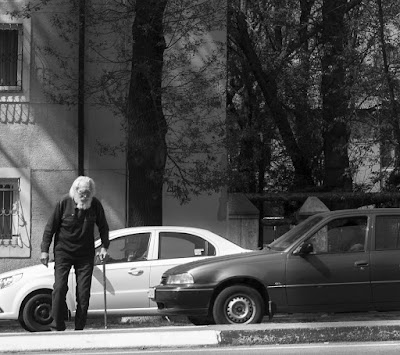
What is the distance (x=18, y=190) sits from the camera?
1709cm

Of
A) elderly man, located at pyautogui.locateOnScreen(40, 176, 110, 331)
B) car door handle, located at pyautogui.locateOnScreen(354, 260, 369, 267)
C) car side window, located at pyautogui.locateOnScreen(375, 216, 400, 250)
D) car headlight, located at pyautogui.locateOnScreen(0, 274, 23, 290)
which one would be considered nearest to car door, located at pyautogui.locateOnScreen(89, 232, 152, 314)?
car headlight, located at pyautogui.locateOnScreen(0, 274, 23, 290)

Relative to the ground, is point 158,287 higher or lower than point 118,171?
lower

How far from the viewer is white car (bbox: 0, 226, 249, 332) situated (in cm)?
1187

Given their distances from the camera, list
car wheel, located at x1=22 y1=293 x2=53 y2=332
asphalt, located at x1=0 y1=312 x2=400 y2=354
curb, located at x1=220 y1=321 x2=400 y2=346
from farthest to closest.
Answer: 1. car wheel, located at x1=22 y1=293 x2=53 y2=332
2. curb, located at x1=220 y1=321 x2=400 y2=346
3. asphalt, located at x1=0 y1=312 x2=400 y2=354

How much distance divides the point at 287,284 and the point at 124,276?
8.29 feet

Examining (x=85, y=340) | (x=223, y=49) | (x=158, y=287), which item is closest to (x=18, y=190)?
(x=223, y=49)

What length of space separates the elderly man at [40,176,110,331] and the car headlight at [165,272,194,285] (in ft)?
4.16

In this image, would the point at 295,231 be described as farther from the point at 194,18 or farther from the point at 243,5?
the point at 243,5

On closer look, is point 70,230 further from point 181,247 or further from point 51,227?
point 181,247

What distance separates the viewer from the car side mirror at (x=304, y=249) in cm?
1060

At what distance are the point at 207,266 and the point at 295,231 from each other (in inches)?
52.1

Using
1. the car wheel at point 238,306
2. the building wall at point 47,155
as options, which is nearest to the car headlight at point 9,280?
the car wheel at point 238,306

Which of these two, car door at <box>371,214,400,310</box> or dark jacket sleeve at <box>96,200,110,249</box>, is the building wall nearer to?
car door at <box>371,214,400,310</box>

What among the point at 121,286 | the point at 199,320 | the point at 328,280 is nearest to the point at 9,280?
the point at 121,286
